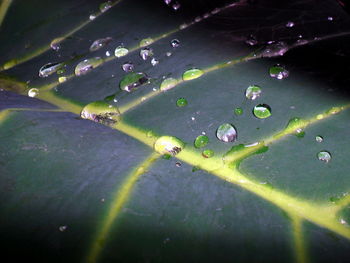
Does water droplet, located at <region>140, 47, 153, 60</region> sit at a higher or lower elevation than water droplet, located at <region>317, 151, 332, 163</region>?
lower

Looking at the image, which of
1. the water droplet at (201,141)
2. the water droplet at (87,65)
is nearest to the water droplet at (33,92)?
the water droplet at (87,65)

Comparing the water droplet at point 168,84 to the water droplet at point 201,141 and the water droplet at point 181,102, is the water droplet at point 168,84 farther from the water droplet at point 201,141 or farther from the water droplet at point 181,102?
the water droplet at point 201,141

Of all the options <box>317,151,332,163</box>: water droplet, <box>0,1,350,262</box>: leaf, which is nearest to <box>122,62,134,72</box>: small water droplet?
<box>0,1,350,262</box>: leaf

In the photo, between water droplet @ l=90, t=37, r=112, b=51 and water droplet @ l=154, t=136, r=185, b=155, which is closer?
water droplet @ l=154, t=136, r=185, b=155

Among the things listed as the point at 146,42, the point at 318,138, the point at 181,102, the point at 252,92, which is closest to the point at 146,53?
the point at 146,42

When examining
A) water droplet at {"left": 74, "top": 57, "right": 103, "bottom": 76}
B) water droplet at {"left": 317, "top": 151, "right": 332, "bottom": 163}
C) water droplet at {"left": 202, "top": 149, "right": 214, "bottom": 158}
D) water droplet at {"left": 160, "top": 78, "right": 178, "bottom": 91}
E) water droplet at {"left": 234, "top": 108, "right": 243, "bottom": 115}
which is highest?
water droplet at {"left": 317, "top": 151, "right": 332, "bottom": 163}

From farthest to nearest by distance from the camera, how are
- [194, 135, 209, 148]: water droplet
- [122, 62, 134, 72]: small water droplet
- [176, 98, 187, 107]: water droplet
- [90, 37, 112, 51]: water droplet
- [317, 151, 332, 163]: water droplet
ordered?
[90, 37, 112, 51]: water droplet → [122, 62, 134, 72]: small water droplet → [176, 98, 187, 107]: water droplet → [194, 135, 209, 148]: water droplet → [317, 151, 332, 163]: water droplet

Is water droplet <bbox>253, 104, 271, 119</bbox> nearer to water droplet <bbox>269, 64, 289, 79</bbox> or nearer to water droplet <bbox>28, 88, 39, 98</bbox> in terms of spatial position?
water droplet <bbox>269, 64, 289, 79</bbox>

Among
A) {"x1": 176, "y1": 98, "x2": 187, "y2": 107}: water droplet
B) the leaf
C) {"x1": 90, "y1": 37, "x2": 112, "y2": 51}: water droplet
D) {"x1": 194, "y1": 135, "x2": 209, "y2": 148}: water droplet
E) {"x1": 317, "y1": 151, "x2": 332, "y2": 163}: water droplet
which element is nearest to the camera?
the leaf
